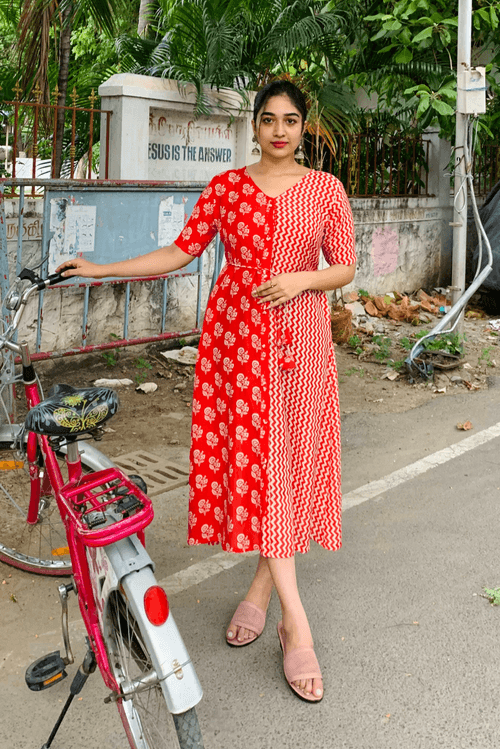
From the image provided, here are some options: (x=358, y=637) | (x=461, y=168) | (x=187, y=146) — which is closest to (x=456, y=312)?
(x=461, y=168)

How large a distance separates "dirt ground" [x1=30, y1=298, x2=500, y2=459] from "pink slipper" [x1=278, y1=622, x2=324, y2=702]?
2288mm

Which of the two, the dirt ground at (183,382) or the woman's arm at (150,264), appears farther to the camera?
the dirt ground at (183,382)

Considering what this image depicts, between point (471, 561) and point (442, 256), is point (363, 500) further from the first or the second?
point (442, 256)

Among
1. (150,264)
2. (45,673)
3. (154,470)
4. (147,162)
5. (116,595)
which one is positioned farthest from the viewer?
(147,162)

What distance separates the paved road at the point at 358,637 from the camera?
2525 millimetres

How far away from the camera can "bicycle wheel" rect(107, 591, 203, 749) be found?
1.97 m

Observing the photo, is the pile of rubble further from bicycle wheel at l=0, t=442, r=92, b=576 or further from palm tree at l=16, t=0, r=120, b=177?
bicycle wheel at l=0, t=442, r=92, b=576

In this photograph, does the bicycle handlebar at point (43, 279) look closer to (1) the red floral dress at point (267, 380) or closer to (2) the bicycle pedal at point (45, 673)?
(1) the red floral dress at point (267, 380)

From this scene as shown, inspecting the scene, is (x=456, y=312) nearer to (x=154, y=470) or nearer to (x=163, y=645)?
(x=154, y=470)

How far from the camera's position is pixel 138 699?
2135mm

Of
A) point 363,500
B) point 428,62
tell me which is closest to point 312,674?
point 363,500

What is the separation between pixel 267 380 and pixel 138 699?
1.08m

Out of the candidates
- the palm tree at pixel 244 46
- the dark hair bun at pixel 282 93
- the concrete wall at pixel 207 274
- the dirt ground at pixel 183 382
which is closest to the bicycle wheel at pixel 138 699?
the dark hair bun at pixel 282 93

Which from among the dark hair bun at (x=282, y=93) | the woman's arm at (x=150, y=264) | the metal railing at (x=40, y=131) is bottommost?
the woman's arm at (x=150, y=264)
